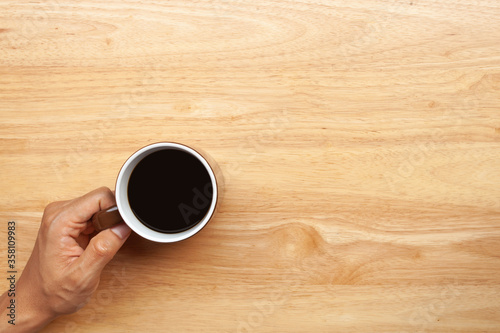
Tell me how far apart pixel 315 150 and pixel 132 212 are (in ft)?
1.07

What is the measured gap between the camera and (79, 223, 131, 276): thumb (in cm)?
64

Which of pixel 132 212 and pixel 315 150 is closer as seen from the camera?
pixel 132 212

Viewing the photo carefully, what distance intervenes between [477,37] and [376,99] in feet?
0.68

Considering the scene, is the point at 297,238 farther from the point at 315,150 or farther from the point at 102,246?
the point at 102,246

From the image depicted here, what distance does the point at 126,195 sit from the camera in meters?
0.63

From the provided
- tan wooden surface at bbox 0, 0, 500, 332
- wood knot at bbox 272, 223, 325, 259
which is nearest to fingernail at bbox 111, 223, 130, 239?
tan wooden surface at bbox 0, 0, 500, 332

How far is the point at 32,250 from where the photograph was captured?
2.53ft

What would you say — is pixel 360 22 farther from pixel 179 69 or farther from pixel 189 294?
pixel 189 294

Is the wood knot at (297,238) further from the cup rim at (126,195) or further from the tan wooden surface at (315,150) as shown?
the cup rim at (126,195)

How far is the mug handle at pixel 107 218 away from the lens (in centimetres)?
62

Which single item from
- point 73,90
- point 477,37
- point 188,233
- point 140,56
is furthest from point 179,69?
point 477,37

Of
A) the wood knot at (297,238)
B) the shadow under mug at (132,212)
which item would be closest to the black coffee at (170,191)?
the shadow under mug at (132,212)

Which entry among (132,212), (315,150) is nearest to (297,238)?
(315,150)

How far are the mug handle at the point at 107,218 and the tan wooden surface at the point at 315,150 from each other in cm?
14
